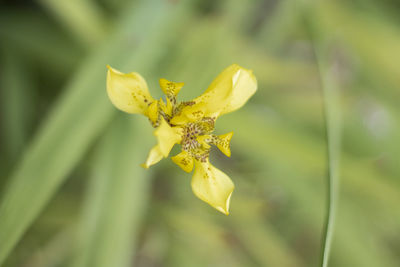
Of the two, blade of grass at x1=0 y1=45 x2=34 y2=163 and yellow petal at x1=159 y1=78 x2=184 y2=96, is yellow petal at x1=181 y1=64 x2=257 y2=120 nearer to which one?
yellow petal at x1=159 y1=78 x2=184 y2=96

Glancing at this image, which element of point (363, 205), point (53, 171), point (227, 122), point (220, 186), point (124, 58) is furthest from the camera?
point (363, 205)

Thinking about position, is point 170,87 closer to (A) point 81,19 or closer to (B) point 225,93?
(B) point 225,93

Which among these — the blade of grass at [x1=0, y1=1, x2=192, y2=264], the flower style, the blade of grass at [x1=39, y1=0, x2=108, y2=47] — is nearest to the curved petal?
the flower style

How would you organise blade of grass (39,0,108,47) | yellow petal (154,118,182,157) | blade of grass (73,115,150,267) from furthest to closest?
1. blade of grass (39,0,108,47)
2. blade of grass (73,115,150,267)
3. yellow petal (154,118,182,157)

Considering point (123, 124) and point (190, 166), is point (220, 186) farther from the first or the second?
point (123, 124)

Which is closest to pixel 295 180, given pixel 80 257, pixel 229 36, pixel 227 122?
pixel 227 122

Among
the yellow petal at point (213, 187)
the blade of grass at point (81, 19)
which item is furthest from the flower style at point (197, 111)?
the blade of grass at point (81, 19)

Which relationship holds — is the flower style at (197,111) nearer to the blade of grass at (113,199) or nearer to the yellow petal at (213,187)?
the yellow petal at (213,187)

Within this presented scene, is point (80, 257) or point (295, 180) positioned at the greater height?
point (295, 180)

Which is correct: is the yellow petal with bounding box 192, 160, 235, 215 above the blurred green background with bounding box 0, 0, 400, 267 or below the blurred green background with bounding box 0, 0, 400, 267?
below
